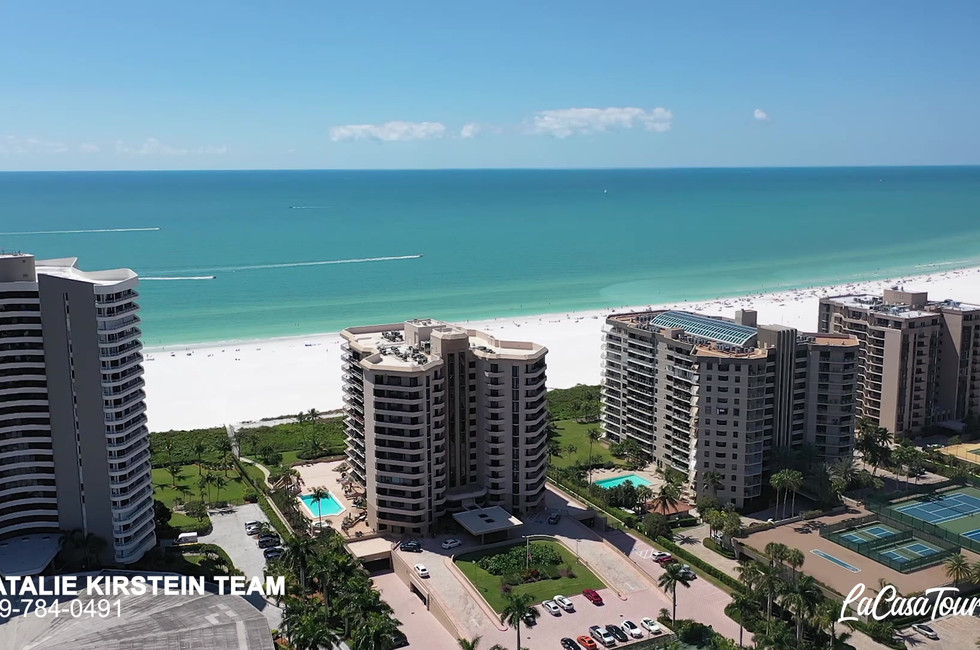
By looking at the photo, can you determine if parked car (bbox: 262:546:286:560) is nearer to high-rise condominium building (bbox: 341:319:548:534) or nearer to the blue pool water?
high-rise condominium building (bbox: 341:319:548:534)

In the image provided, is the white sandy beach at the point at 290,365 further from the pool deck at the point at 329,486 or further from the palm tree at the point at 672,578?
the palm tree at the point at 672,578

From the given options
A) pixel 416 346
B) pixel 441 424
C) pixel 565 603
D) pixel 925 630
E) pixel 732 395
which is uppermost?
pixel 416 346

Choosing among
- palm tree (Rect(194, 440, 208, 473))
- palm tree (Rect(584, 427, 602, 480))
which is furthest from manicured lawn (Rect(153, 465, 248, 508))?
palm tree (Rect(584, 427, 602, 480))

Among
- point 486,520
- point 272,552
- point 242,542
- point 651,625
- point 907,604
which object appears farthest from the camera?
point 242,542

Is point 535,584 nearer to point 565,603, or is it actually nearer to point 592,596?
point 565,603

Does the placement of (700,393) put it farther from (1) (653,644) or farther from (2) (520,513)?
(1) (653,644)

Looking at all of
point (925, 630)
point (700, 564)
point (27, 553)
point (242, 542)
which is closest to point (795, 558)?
point (700, 564)
